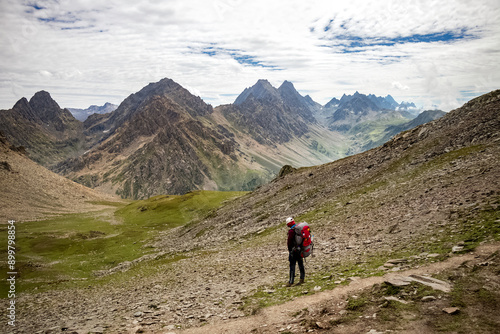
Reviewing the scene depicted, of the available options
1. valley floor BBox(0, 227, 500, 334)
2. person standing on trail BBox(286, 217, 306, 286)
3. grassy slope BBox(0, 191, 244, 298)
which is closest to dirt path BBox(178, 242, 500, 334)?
valley floor BBox(0, 227, 500, 334)

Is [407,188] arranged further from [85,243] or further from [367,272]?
[85,243]

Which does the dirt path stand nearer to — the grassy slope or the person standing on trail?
the person standing on trail

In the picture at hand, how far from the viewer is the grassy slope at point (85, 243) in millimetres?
53938

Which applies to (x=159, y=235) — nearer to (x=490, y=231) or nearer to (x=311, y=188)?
(x=311, y=188)

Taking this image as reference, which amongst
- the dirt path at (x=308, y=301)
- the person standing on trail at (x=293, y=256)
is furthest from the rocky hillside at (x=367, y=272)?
the person standing on trail at (x=293, y=256)

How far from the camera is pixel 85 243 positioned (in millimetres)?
85562

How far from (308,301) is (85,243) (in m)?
91.2

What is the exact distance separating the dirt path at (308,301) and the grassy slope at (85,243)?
39.7 meters

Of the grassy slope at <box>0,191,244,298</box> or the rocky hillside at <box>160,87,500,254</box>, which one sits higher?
the rocky hillside at <box>160,87,500,254</box>

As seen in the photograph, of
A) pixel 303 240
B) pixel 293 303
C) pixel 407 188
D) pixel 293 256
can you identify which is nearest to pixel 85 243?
pixel 293 256

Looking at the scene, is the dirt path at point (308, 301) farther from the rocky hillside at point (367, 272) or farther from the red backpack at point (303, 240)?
the red backpack at point (303, 240)

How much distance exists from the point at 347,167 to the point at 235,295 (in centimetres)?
5077

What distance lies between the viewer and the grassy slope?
53.9m

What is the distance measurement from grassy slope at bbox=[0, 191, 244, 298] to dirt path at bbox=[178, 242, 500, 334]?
3973 cm
